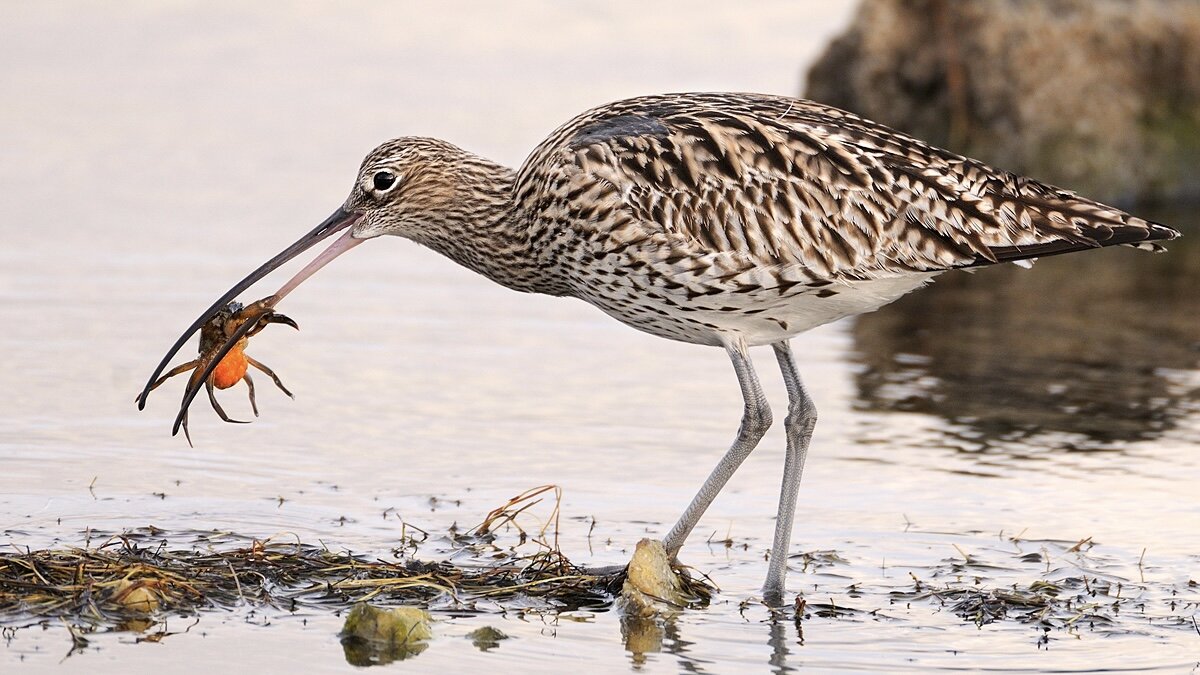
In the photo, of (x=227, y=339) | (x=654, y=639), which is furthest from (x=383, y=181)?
(x=654, y=639)

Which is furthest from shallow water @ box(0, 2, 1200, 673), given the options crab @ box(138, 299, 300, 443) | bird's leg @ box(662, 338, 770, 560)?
crab @ box(138, 299, 300, 443)

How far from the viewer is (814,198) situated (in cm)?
855

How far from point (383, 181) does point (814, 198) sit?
77.8 inches

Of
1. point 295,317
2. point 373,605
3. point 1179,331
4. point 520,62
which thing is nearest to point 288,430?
point 295,317

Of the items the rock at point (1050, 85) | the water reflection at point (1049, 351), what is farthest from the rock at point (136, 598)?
the rock at point (1050, 85)

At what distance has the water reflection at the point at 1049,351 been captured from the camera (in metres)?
11.2

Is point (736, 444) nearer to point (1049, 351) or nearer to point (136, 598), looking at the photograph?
point (136, 598)

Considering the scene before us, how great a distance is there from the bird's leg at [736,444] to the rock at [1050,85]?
879cm

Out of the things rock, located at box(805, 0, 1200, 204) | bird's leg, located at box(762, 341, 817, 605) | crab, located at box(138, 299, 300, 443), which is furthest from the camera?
rock, located at box(805, 0, 1200, 204)

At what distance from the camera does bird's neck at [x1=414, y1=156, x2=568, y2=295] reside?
8.93m

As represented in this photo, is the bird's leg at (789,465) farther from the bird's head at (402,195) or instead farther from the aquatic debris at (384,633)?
the bird's head at (402,195)

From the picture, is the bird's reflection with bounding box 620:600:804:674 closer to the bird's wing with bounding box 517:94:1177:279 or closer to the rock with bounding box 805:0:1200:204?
the bird's wing with bounding box 517:94:1177:279

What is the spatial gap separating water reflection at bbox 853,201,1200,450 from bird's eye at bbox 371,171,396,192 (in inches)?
133

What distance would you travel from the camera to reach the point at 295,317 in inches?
497
